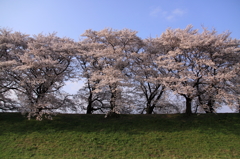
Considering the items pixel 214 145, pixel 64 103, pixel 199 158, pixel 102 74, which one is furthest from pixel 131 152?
pixel 64 103

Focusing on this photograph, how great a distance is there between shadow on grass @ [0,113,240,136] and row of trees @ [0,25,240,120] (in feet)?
4.34

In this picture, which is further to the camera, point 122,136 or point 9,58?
point 9,58

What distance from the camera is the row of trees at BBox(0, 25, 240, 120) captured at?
2112 centimetres

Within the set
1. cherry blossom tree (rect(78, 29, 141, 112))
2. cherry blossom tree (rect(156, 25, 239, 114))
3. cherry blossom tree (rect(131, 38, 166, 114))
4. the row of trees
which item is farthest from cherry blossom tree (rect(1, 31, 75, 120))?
cherry blossom tree (rect(156, 25, 239, 114))

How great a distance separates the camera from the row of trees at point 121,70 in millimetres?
21125

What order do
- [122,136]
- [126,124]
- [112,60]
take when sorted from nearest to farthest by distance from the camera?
[122,136] → [126,124] → [112,60]

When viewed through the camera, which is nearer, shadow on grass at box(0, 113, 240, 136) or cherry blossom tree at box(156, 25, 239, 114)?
shadow on grass at box(0, 113, 240, 136)

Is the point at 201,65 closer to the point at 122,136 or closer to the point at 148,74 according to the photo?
the point at 148,74

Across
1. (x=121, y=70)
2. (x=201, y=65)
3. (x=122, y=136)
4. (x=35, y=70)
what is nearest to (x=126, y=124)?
(x=122, y=136)

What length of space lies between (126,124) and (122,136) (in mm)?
2721

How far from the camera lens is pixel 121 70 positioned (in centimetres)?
2381

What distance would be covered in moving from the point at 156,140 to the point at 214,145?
506 centimetres

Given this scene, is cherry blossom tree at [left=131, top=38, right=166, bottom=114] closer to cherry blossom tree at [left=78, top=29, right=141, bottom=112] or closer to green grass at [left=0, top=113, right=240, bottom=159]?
cherry blossom tree at [left=78, top=29, right=141, bottom=112]

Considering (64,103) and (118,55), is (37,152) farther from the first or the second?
(118,55)
